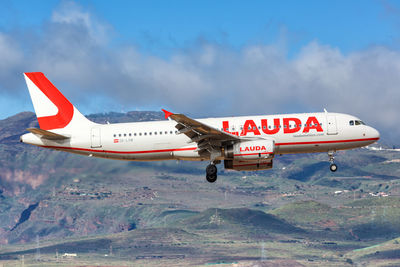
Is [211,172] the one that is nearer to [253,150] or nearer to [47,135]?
[253,150]

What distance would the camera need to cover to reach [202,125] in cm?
6681

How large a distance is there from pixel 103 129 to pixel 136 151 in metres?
4.65

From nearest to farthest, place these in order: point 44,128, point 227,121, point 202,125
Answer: point 202,125
point 227,121
point 44,128

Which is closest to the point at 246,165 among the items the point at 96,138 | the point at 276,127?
the point at 276,127

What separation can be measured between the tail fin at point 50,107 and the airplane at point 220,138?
2.03ft

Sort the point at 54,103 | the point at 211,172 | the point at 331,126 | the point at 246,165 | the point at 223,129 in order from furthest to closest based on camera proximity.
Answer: the point at 54,103
the point at 246,165
the point at 211,172
the point at 331,126
the point at 223,129

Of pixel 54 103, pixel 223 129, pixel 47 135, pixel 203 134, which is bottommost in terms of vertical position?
pixel 203 134

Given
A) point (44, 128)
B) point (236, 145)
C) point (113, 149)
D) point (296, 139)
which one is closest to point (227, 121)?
point (236, 145)

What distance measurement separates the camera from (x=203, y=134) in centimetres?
6900

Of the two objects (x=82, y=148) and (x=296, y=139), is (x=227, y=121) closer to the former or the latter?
(x=296, y=139)

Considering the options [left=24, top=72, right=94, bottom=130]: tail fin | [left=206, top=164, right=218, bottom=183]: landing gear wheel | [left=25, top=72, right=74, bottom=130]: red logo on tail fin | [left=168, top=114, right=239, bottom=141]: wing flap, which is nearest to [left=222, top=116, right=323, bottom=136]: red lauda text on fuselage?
[left=168, top=114, right=239, bottom=141]: wing flap

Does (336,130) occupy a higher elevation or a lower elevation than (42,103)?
lower

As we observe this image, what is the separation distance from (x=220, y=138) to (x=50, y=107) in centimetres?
2077

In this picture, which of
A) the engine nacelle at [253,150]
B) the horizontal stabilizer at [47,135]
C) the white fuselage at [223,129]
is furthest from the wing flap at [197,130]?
the horizontal stabilizer at [47,135]
